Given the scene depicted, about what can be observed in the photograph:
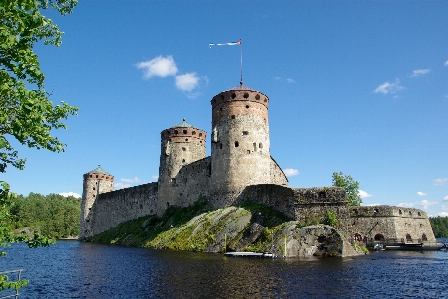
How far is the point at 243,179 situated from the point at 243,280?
21.0 meters

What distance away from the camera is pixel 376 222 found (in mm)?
40062

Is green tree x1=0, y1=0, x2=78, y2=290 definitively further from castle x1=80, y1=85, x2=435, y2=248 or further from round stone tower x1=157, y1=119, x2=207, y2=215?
round stone tower x1=157, y1=119, x2=207, y2=215

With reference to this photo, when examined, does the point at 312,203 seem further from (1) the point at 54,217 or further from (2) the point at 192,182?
(1) the point at 54,217

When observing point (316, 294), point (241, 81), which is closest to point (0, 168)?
point (316, 294)

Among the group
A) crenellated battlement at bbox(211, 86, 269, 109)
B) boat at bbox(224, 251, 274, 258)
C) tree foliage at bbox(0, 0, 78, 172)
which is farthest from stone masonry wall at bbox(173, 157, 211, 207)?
tree foliage at bbox(0, 0, 78, 172)

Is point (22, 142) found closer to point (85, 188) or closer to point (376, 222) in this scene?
point (376, 222)

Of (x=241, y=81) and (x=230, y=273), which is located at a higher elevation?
(x=241, y=81)

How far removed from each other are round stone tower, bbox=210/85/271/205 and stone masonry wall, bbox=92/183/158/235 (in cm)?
1826

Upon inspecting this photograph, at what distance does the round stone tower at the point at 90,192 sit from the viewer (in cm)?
6981

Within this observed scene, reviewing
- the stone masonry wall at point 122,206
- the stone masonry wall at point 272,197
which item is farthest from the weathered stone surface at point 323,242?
the stone masonry wall at point 122,206

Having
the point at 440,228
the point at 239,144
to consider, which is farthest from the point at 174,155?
the point at 440,228

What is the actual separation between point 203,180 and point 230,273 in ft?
83.7

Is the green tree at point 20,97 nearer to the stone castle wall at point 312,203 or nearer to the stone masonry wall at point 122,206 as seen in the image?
the stone castle wall at point 312,203

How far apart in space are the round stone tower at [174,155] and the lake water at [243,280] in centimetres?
2405
